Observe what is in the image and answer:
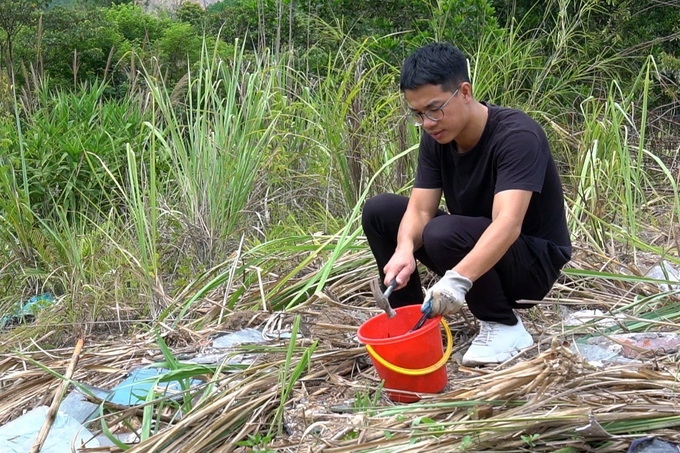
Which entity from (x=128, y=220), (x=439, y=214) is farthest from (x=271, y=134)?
(x=439, y=214)

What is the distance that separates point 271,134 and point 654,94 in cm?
292

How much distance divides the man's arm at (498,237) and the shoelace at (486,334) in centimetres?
25

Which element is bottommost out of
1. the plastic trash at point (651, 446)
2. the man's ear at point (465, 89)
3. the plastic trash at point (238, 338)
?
the plastic trash at point (238, 338)

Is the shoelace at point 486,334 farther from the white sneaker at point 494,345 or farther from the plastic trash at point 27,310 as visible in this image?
the plastic trash at point 27,310

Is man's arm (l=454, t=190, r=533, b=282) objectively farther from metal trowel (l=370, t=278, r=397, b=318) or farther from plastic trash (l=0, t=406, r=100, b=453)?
plastic trash (l=0, t=406, r=100, b=453)

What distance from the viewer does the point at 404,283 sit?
260 cm

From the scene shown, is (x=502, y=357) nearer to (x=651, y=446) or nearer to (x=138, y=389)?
(x=651, y=446)

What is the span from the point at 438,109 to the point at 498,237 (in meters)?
0.43

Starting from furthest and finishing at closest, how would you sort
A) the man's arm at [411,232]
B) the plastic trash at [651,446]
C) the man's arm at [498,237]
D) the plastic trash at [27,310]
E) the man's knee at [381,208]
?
the plastic trash at [27,310]
the man's knee at [381,208]
the man's arm at [411,232]
the man's arm at [498,237]
the plastic trash at [651,446]

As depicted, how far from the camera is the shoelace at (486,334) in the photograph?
8.50ft

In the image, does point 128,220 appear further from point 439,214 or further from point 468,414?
point 468,414

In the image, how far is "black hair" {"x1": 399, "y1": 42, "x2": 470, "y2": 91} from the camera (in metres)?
2.50

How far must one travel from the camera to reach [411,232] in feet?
8.93

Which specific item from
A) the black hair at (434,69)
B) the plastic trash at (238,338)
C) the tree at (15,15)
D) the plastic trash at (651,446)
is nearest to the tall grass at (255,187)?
the plastic trash at (238,338)
